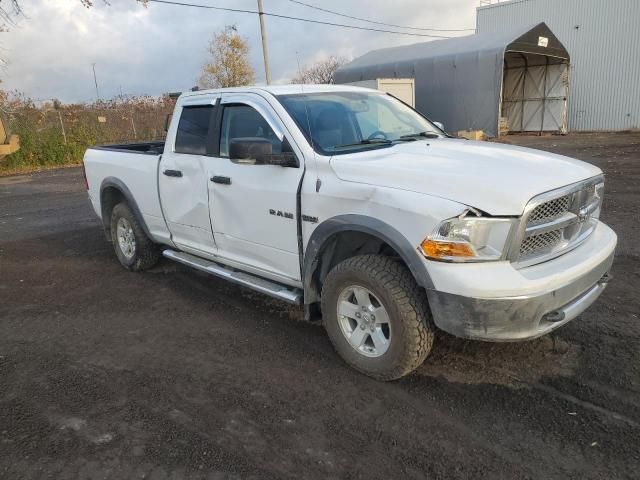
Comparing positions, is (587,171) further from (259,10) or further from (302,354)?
(259,10)

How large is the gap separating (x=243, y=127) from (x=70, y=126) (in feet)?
69.7

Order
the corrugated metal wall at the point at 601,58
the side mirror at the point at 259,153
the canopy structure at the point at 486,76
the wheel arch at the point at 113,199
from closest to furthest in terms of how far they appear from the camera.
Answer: the side mirror at the point at 259,153 → the wheel arch at the point at 113,199 → the canopy structure at the point at 486,76 → the corrugated metal wall at the point at 601,58

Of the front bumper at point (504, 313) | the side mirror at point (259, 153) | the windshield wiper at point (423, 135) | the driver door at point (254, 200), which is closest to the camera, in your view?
the front bumper at point (504, 313)

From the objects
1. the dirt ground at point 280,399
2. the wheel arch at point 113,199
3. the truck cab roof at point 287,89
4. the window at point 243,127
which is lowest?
the dirt ground at point 280,399

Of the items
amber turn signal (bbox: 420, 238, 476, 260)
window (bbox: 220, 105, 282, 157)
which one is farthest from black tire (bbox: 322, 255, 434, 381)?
window (bbox: 220, 105, 282, 157)

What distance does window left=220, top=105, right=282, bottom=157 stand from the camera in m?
4.15

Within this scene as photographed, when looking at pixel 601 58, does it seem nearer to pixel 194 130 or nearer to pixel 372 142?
pixel 372 142

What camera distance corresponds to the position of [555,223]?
3139 millimetres

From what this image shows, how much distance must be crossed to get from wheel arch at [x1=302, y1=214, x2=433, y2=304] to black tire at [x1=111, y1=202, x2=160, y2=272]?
285 centimetres

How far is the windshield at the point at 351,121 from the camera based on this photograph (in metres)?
3.96

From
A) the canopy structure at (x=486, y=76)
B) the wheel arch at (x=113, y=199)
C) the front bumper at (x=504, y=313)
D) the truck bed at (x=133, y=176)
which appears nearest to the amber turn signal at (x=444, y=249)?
the front bumper at (x=504, y=313)

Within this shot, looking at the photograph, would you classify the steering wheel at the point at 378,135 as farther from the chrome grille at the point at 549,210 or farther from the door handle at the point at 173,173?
the door handle at the point at 173,173

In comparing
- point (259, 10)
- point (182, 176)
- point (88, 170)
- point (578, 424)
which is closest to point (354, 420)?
point (578, 424)

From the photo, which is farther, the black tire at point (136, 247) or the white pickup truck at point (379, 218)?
the black tire at point (136, 247)
